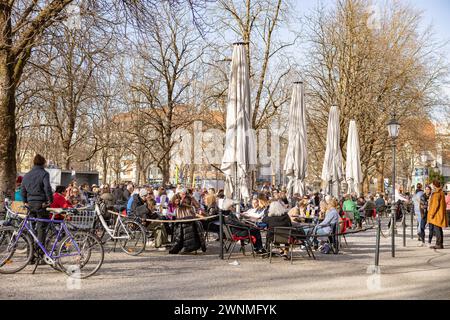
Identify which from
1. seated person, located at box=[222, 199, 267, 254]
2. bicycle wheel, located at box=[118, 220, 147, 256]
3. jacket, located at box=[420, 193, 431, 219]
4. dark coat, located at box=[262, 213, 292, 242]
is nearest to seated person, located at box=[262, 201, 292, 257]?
dark coat, located at box=[262, 213, 292, 242]

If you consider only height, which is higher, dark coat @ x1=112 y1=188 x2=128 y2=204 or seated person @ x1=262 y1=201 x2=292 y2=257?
dark coat @ x1=112 y1=188 x2=128 y2=204

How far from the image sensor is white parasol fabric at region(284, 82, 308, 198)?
69.7ft

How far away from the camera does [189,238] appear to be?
12469 mm

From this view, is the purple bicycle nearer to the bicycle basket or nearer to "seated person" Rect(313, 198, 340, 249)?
the bicycle basket

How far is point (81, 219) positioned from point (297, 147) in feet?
40.1

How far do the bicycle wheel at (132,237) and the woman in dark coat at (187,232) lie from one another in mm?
702

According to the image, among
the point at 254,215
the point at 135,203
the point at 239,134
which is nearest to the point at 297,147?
the point at 239,134

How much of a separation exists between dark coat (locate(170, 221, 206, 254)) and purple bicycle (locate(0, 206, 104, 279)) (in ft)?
11.2

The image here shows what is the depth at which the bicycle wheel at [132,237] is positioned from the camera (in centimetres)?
1232

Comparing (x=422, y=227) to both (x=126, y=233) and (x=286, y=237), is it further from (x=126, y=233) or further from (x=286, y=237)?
(x=126, y=233)

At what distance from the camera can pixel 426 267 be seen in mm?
11031

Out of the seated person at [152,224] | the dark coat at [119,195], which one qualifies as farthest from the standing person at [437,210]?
the dark coat at [119,195]

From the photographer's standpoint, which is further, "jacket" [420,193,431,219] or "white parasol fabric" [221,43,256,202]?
"jacket" [420,193,431,219]
